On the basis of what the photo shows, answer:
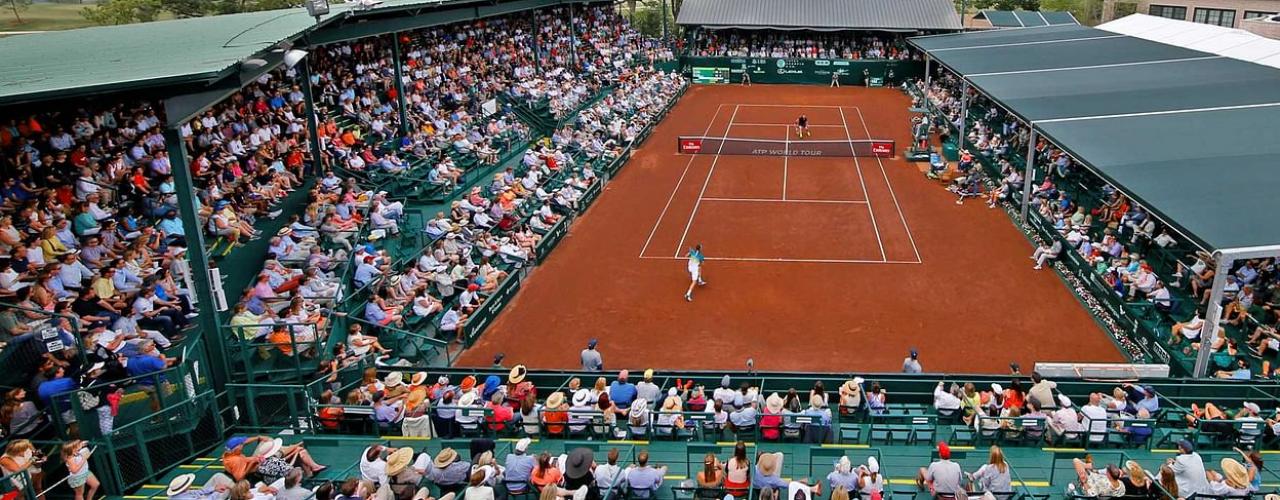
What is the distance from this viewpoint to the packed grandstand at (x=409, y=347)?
1038cm

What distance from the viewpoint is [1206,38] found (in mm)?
36281

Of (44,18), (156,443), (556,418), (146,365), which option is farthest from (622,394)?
(44,18)

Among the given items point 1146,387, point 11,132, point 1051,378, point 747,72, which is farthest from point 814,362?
point 747,72

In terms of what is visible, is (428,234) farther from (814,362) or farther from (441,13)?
(441,13)

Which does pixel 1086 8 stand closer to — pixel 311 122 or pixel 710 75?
pixel 710 75

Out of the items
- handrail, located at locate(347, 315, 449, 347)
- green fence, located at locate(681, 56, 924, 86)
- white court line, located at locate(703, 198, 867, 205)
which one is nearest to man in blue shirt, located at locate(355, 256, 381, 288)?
handrail, located at locate(347, 315, 449, 347)

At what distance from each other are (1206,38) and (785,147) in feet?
62.3

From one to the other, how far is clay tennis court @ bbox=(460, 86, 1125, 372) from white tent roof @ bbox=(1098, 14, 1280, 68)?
13.2m

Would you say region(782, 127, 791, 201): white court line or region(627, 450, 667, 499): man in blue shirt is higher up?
region(627, 450, 667, 499): man in blue shirt

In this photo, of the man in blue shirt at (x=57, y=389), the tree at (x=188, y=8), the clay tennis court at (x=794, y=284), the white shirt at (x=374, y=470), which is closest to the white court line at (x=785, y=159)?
the clay tennis court at (x=794, y=284)

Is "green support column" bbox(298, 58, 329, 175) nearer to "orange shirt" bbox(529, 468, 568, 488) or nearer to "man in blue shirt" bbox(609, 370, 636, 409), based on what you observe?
"man in blue shirt" bbox(609, 370, 636, 409)

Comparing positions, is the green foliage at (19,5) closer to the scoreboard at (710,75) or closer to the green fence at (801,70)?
the scoreboard at (710,75)

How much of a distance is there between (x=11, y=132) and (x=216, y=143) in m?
4.23

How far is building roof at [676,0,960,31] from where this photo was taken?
55969 mm
